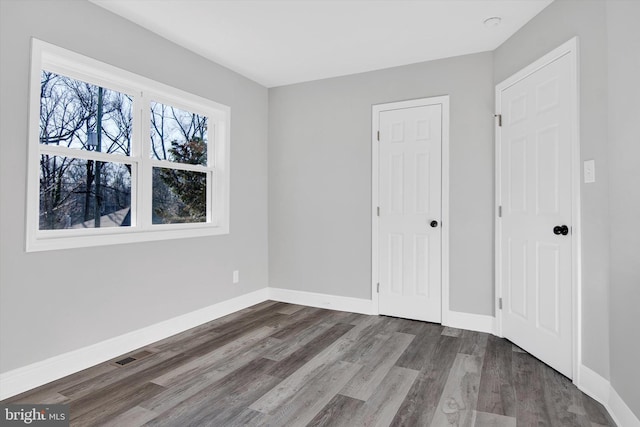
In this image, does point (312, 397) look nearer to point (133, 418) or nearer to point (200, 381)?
point (200, 381)

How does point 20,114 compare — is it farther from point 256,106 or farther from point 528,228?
point 528,228

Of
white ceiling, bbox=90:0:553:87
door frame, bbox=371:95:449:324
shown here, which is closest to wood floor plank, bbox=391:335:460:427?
door frame, bbox=371:95:449:324

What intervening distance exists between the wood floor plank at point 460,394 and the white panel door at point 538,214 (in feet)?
1.81

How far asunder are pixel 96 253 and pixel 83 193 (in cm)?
45

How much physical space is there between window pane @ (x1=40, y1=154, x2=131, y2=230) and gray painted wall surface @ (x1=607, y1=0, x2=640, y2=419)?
3.33 meters

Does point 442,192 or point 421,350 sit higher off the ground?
point 442,192

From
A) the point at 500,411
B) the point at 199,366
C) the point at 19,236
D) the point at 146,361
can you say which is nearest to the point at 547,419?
the point at 500,411

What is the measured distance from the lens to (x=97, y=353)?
2.56 metres

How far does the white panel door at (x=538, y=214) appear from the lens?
240 centimetres

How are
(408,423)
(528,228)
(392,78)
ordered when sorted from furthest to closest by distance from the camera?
(392,78) < (528,228) < (408,423)

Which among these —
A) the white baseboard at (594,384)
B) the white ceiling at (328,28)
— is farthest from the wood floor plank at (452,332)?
the white ceiling at (328,28)

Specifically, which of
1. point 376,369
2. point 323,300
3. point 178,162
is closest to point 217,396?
point 376,369

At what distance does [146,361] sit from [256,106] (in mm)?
2911

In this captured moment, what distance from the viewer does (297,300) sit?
13.8 feet
